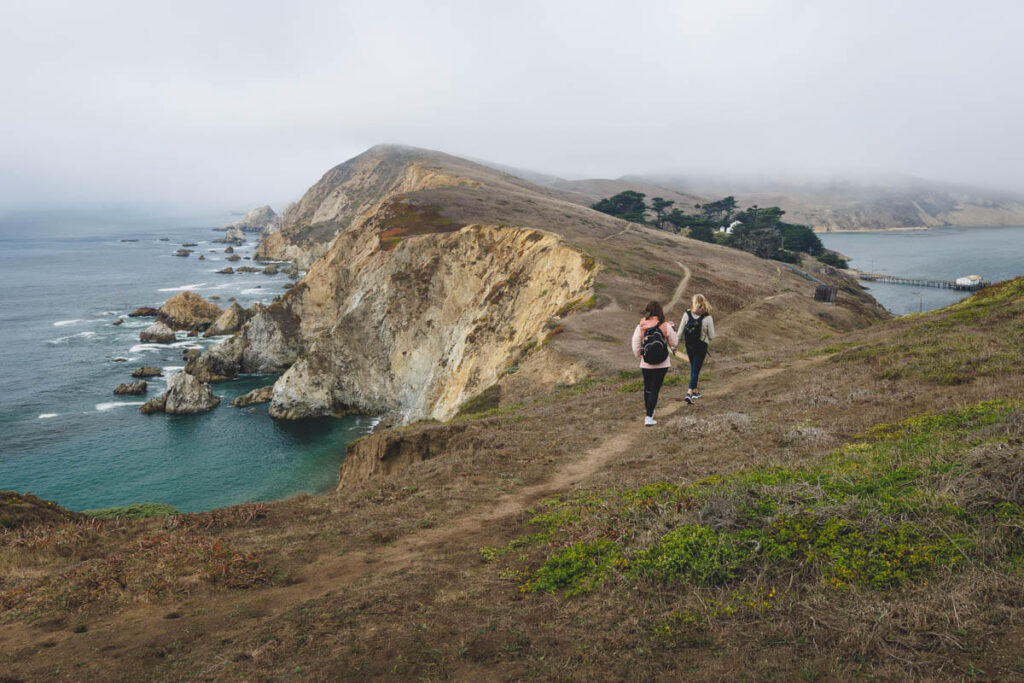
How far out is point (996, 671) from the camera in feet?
11.5

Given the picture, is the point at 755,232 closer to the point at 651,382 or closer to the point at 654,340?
the point at 651,382

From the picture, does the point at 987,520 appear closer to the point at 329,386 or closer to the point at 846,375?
the point at 846,375

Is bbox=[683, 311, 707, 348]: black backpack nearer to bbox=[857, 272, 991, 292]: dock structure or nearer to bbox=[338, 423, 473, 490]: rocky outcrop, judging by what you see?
bbox=[338, 423, 473, 490]: rocky outcrop

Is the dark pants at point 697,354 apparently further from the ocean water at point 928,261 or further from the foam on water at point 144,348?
the ocean water at point 928,261

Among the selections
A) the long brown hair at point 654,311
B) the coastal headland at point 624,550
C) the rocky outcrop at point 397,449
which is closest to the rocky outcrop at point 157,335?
the rocky outcrop at point 397,449

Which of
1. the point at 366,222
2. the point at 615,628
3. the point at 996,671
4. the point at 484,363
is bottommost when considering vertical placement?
the point at 484,363

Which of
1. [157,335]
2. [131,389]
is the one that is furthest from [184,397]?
[157,335]

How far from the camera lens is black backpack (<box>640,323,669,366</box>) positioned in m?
11.9

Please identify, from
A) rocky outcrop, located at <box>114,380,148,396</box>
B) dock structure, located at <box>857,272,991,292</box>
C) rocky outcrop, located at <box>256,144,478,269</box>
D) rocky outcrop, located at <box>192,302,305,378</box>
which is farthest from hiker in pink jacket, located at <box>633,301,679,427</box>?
dock structure, located at <box>857,272,991,292</box>

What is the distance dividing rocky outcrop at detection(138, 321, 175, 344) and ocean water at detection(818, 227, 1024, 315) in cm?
10038

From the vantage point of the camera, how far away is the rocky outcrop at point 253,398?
50688 millimetres

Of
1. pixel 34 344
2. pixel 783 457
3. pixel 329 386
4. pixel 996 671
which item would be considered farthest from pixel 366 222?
pixel 996 671

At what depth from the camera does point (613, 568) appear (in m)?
5.88

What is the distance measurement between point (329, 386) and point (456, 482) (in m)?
42.6
